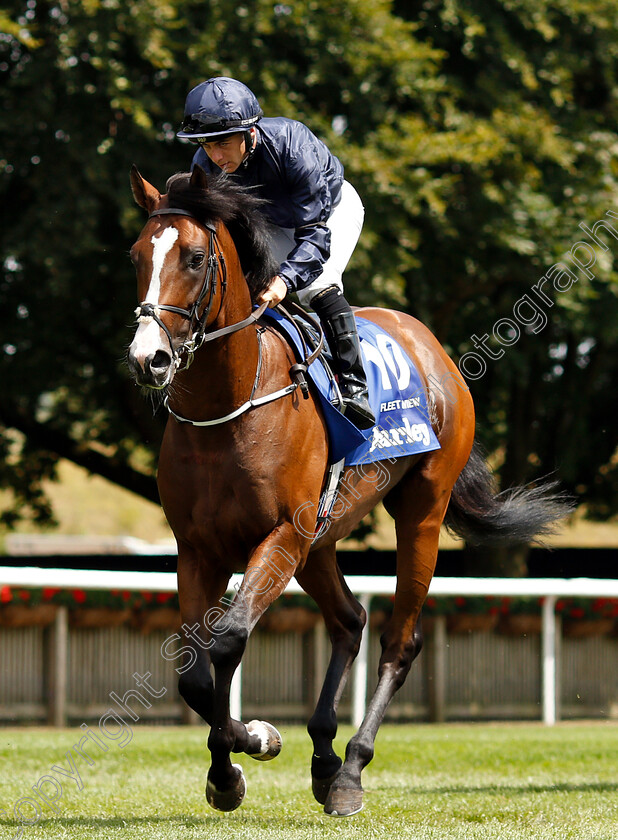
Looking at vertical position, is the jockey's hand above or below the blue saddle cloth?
above

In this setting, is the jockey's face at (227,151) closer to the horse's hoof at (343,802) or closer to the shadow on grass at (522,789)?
the horse's hoof at (343,802)

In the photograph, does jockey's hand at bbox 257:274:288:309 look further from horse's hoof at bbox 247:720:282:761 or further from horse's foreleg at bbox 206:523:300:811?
horse's hoof at bbox 247:720:282:761

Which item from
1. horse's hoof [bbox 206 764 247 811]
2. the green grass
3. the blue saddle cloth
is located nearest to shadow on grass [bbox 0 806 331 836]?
the green grass

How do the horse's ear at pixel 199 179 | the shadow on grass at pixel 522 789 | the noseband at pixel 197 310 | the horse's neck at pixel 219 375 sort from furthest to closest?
1. the shadow on grass at pixel 522 789
2. the horse's neck at pixel 219 375
3. the horse's ear at pixel 199 179
4. the noseband at pixel 197 310

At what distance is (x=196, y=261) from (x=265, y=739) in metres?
1.85

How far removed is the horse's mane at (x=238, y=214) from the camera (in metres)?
3.95

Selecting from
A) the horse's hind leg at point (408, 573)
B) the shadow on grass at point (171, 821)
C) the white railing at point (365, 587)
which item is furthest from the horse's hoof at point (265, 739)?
the white railing at point (365, 587)

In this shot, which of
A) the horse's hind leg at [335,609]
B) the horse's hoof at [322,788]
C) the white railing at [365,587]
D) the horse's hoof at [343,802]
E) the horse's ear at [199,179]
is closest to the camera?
the horse's ear at [199,179]

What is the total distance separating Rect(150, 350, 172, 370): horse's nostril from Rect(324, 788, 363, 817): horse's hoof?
198 cm

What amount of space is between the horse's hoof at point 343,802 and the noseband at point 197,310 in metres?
1.85

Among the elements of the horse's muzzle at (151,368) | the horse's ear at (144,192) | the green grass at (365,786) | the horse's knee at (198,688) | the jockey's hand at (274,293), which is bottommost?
the green grass at (365,786)

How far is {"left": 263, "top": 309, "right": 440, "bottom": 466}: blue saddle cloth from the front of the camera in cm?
457

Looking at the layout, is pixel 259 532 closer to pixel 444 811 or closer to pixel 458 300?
pixel 444 811

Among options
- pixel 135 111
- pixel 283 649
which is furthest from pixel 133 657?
pixel 135 111
